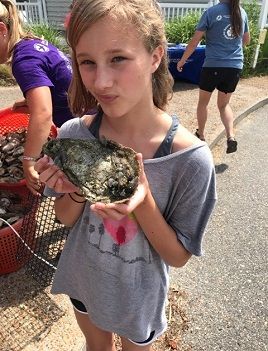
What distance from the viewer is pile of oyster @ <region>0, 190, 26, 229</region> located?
305cm

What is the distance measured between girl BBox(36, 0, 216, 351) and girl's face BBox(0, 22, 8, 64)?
1.20m

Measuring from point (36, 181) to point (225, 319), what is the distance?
1.84 metres

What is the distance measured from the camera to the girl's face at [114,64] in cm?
141

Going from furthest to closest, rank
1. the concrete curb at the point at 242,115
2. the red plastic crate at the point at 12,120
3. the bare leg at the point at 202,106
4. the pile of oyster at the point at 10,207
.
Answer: the concrete curb at the point at 242,115
the bare leg at the point at 202,106
the red plastic crate at the point at 12,120
the pile of oyster at the point at 10,207

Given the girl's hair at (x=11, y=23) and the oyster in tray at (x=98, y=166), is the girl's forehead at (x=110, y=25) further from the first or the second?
the girl's hair at (x=11, y=23)

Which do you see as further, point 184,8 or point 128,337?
point 184,8

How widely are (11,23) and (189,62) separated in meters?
6.08

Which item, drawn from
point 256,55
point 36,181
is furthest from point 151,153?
point 256,55

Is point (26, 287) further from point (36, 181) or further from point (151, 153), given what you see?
point (151, 153)

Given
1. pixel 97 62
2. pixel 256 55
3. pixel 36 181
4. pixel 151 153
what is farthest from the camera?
pixel 256 55

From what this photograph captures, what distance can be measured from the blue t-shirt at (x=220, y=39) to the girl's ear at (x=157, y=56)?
3.95 m

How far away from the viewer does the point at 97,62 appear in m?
1.44

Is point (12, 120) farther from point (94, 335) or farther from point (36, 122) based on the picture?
point (94, 335)

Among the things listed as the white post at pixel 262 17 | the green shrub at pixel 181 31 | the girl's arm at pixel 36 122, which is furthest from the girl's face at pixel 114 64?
the white post at pixel 262 17
